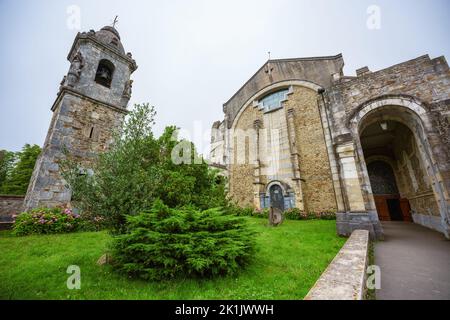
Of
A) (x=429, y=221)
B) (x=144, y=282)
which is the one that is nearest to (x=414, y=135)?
(x=429, y=221)

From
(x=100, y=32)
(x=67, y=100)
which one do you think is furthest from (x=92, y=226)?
(x=100, y=32)

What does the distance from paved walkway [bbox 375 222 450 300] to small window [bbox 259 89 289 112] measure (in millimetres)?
13967

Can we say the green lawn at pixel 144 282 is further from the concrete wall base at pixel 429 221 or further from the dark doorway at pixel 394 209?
the dark doorway at pixel 394 209

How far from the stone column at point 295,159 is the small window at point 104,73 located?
14193mm

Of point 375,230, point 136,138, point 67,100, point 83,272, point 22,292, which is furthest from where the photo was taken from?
point 67,100

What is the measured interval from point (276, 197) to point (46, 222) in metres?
14.0

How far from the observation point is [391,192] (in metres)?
13.9

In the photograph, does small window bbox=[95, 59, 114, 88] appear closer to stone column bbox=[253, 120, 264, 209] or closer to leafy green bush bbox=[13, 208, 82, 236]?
leafy green bush bbox=[13, 208, 82, 236]

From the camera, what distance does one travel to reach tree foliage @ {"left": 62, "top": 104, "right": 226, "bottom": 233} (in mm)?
4211

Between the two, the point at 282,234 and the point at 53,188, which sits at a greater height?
the point at 53,188

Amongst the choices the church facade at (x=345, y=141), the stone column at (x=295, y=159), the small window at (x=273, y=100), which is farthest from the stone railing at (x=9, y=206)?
the small window at (x=273, y=100)

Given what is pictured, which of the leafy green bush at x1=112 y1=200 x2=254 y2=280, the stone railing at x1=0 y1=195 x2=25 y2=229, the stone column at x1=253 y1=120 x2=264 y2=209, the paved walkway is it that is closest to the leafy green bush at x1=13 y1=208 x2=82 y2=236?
the stone railing at x1=0 y1=195 x2=25 y2=229
